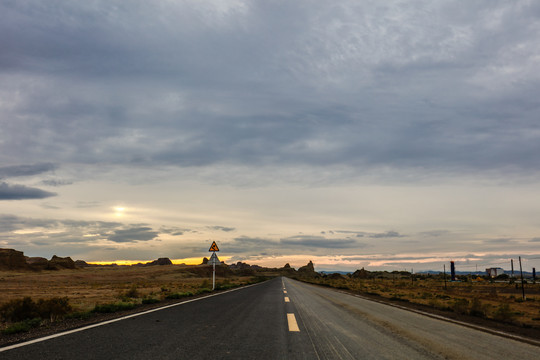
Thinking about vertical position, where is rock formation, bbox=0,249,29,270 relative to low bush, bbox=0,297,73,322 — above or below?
below

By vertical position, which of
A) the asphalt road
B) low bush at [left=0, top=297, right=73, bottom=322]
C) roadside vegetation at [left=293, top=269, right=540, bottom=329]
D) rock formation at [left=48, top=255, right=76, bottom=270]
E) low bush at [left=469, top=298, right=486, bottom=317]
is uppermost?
the asphalt road

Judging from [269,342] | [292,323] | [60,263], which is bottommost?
[60,263]

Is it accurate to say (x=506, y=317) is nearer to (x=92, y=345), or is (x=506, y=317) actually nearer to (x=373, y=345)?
(x=373, y=345)

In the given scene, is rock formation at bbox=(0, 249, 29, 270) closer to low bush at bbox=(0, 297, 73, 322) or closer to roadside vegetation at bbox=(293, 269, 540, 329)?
roadside vegetation at bbox=(293, 269, 540, 329)

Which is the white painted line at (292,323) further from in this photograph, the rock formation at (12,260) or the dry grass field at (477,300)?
the rock formation at (12,260)

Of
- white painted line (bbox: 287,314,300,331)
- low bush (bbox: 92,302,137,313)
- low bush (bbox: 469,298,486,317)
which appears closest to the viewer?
white painted line (bbox: 287,314,300,331)

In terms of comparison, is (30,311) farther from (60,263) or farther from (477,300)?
(60,263)

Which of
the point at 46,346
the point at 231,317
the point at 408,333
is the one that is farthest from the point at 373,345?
the point at 46,346

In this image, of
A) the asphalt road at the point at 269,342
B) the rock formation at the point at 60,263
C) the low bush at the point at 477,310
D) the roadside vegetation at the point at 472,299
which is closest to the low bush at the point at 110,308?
the asphalt road at the point at 269,342

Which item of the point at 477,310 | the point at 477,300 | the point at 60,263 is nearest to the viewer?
the point at 477,310

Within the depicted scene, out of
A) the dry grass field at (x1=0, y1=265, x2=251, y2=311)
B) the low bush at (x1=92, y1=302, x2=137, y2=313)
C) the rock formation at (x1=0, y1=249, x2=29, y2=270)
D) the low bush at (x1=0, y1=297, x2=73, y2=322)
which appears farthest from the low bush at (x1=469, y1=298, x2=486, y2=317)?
the rock formation at (x1=0, y1=249, x2=29, y2=270)

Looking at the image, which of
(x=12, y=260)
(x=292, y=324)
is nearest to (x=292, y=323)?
(x=292, y=324)

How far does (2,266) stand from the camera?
121 meters

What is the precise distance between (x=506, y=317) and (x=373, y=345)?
29.9 feet
